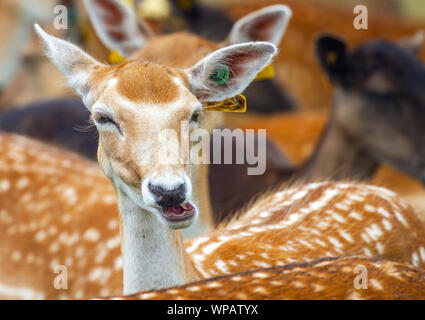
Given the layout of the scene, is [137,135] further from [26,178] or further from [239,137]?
[239,137]

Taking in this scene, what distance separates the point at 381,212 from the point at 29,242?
1509mm

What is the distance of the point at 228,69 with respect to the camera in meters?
2.82

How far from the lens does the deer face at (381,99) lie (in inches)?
195

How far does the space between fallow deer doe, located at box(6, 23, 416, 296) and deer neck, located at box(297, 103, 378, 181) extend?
1531mm

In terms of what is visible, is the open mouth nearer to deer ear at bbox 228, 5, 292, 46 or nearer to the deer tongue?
the deer tongue

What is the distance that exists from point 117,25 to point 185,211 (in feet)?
6.48

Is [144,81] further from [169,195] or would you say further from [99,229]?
[99,229]

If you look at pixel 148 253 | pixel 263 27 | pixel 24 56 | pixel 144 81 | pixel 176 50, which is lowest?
pixel 148 253

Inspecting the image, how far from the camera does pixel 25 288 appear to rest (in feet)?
12.8

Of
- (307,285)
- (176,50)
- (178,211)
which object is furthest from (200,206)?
(307,285)

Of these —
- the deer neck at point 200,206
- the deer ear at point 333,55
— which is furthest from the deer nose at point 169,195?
the deer ear at point 333,55

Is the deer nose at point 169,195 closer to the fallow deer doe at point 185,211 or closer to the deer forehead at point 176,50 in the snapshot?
the fallow deer doe at point 185,211

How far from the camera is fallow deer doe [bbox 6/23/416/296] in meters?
2.53

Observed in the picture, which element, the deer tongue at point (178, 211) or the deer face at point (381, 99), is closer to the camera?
the deer tongue at point (178, 211)
